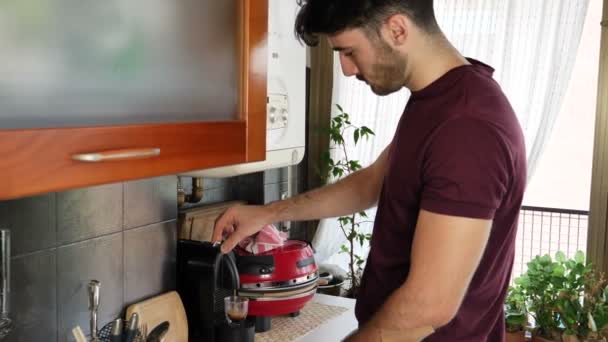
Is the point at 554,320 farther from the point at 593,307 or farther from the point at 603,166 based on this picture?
the point at 603,166

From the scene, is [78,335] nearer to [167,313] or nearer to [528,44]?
[167,313]

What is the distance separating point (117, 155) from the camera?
37.1 inches

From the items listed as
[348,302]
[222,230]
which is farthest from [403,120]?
[348,302]

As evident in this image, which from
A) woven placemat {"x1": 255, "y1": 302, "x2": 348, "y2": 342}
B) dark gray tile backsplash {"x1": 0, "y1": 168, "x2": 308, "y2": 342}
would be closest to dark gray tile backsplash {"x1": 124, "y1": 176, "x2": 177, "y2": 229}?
dark gray tile backsplash {"x1": 0, "y1": 168, "x2": 308, "y2": 342}

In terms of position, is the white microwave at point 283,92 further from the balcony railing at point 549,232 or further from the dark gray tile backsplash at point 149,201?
the balcony railing at point 549,232

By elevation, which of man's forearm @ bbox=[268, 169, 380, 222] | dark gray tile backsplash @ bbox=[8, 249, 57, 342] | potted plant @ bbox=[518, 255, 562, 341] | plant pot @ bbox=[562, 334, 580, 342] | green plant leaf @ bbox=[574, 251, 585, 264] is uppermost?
man's forearm @ bbox=[268, 169, 380, 222]

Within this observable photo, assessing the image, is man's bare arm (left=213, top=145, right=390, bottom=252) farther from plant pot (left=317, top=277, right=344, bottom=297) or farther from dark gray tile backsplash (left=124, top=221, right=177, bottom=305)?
→ plant pot (left=317, top=277, right=344, bottom=297)

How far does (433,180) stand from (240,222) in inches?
24.0

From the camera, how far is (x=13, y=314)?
1.22 m

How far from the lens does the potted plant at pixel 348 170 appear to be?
8.80ft

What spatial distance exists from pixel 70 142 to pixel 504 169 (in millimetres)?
651

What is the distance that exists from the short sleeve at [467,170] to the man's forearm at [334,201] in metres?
0.48

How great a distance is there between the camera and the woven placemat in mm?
1665

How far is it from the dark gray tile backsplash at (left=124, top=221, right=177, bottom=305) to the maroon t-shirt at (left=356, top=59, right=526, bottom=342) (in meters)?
0.56
